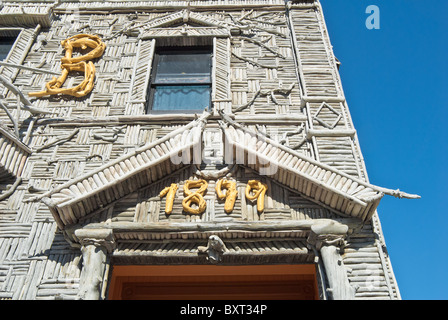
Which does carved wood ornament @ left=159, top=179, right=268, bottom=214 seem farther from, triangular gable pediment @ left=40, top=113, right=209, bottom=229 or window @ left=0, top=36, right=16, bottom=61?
window @ left=0, top=36, right=16, bottom=61

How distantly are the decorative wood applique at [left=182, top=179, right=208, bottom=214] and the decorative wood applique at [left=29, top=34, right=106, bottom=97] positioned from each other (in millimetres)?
3610

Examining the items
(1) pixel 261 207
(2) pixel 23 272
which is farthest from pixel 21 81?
(1) pixel 261 207

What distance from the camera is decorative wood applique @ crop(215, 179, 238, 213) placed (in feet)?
22.2

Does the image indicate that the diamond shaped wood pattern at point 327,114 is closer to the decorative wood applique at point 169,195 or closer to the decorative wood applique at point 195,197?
the decorative wood applique at point 195,197

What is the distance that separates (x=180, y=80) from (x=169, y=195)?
150 inches

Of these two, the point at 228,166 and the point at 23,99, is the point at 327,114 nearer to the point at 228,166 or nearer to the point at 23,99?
the point at 228,166

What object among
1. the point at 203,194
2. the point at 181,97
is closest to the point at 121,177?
the point at 203,194

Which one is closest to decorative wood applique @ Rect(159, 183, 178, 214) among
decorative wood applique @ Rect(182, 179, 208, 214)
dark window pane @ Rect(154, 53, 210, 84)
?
decorative wood applique @ Rect(182, 179, 208, 214)

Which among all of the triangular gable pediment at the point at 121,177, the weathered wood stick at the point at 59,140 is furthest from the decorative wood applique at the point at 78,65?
the triangular gable pediment at the point at 121,177

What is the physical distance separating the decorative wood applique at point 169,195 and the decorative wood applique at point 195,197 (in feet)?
0.57

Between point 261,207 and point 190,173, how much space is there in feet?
4.36

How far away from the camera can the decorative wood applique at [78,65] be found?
9.20 m
